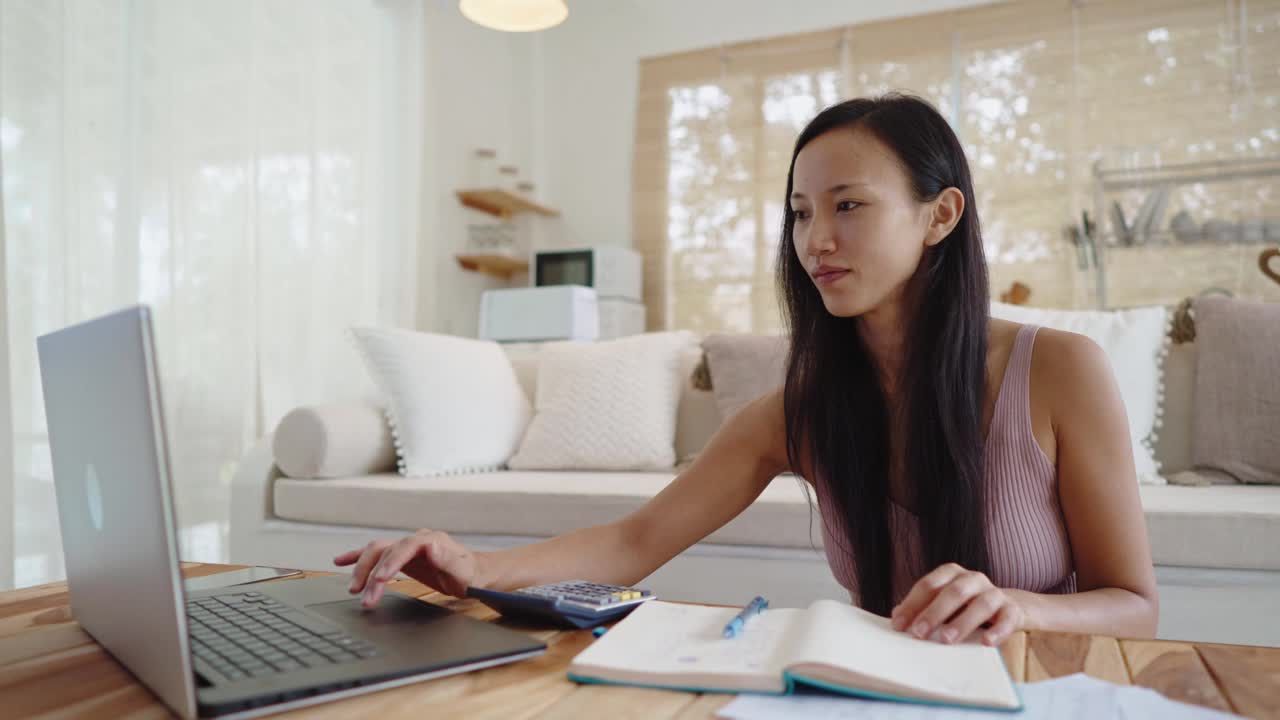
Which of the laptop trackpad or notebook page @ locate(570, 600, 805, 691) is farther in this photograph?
the laptop trackpad

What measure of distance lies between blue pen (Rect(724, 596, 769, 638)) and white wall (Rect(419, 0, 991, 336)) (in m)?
3.97

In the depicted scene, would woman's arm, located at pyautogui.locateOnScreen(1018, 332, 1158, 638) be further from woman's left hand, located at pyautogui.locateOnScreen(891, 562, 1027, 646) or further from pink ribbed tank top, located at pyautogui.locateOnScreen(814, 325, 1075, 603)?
woman's left hand, located at pyautogui.locateOnScreen(891, 562, 1027, 646)

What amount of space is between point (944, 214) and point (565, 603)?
0.67 m

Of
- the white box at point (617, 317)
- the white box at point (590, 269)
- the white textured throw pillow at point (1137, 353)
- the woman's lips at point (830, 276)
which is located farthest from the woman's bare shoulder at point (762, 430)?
the white box at point (590, 269)

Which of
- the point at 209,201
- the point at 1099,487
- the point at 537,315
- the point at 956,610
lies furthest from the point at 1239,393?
the point at 209,201

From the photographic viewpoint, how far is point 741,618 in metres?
0.63

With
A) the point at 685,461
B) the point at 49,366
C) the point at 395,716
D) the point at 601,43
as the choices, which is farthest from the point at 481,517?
the point at 601,43

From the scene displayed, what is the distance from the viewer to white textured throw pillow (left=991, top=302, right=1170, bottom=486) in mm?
2029

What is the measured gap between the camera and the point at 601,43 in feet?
17.3

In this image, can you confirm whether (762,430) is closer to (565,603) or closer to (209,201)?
(565,603)

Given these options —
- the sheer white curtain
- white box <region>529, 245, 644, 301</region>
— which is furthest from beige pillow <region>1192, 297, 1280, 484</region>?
white box <region>529, 245, 644, 301</region>

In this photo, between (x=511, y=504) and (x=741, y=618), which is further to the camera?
(x=511, y=504)

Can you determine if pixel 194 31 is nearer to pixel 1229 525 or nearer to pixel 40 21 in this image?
pixel 40 21

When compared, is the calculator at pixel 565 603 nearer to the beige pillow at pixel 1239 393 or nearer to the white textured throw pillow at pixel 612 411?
the white textured throw pillow at pixel 612 411
